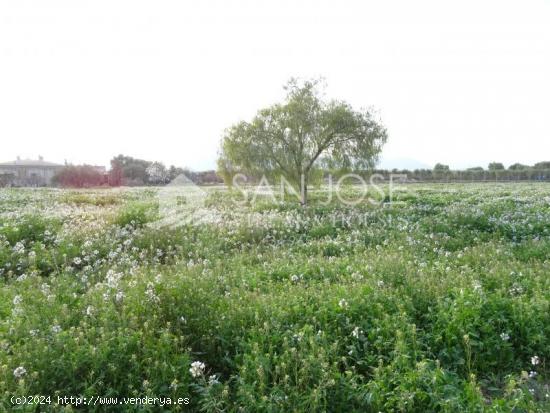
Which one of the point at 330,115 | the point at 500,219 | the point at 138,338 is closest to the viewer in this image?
the point at 138,338

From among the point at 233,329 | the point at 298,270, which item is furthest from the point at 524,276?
the point at 233,329

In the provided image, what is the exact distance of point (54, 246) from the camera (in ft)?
31.7

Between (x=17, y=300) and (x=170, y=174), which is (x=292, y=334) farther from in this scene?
(x=170, y=174)

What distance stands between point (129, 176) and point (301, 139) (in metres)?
52.0

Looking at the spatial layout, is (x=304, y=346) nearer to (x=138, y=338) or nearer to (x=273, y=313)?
(x=273, y=313)

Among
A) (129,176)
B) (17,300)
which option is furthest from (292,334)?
(129,176)

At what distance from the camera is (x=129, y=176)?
67188 millimetres

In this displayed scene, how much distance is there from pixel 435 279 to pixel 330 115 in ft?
54.6

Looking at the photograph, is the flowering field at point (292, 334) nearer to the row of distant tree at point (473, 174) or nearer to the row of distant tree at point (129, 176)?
the row of distant tree at point (129, 176)

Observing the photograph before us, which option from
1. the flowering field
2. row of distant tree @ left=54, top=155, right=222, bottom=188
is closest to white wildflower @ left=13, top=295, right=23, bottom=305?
the flowering field

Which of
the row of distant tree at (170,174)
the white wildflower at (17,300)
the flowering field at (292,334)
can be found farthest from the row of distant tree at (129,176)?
the white wildflower at (17,300)

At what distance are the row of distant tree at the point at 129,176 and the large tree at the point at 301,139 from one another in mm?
37361

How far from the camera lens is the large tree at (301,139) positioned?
2194 cm

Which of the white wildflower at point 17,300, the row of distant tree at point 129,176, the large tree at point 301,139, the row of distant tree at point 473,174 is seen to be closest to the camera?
the white wildflower at point 17,300
